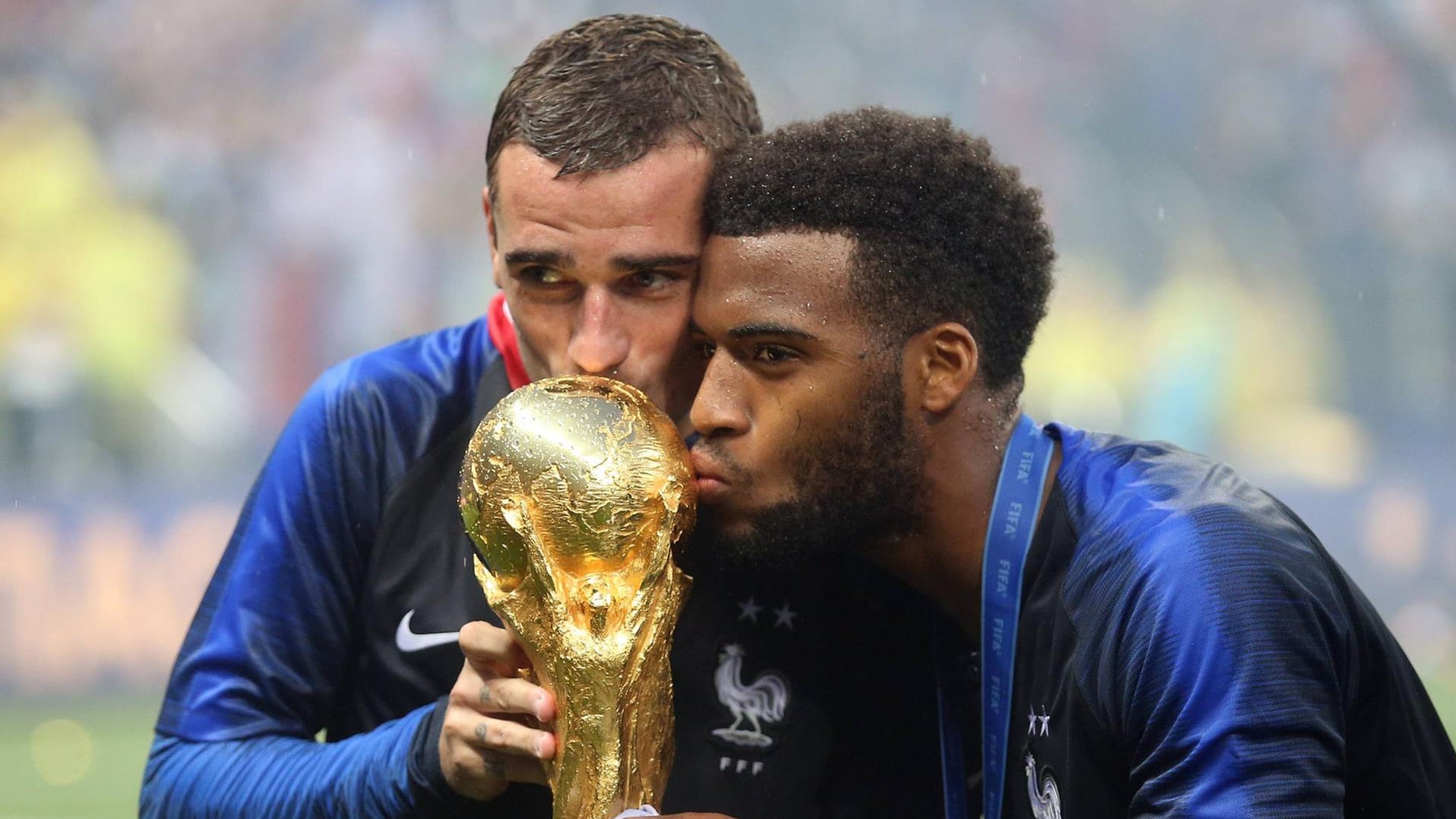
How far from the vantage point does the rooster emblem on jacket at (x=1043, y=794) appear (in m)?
2.39

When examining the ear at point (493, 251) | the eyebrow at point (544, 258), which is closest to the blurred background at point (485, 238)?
the ear at point (493, 251)

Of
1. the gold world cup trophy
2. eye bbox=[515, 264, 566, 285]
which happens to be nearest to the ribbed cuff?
the gold world cup trophy

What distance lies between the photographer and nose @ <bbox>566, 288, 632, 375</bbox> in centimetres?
244

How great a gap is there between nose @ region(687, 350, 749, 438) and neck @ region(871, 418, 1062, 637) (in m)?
A: 0.35

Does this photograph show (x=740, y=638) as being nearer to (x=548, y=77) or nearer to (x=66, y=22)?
(x=548, y=77)

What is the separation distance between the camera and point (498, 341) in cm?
287

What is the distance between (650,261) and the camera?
8.18 ft

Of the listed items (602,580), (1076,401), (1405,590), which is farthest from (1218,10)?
(602,580)

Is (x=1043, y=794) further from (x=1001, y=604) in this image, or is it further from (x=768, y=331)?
(x=768, y=331)

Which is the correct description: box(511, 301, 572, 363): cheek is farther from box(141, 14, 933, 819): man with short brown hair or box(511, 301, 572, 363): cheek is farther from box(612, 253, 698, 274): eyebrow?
box(612, 253, 698, 274): eyebrow

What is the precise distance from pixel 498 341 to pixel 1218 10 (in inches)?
357

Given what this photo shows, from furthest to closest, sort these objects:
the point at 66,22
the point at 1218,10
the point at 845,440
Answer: the point at 1218,10, the point at 66,22, the point at 845,440

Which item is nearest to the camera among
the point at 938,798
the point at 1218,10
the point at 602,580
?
the point at 602,580

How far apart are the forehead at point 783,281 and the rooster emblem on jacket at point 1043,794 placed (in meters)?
0.78
